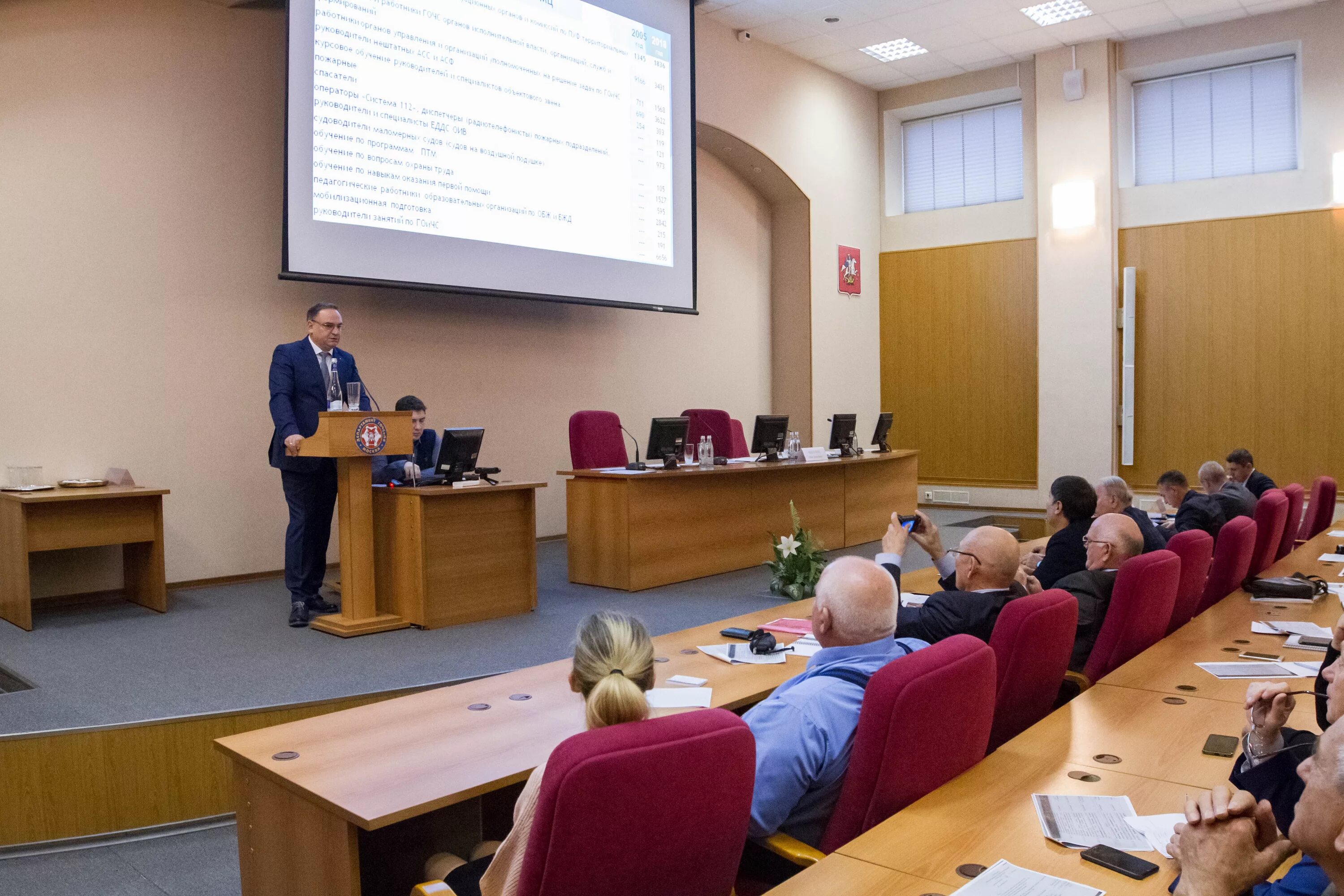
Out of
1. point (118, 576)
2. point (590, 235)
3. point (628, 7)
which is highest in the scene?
point (628, 7)

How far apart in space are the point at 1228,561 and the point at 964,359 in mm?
6328

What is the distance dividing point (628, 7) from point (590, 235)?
1712 millimetres

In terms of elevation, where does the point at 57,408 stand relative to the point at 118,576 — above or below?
above

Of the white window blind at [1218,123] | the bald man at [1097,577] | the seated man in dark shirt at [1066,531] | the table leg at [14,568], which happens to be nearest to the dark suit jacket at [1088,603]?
the bald man at [1097,577]

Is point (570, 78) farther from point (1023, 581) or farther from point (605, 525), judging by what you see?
point (1023, 581)

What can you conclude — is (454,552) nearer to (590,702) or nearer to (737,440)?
(590,702)

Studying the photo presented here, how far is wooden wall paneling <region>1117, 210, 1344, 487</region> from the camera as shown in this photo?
8312 millimetres

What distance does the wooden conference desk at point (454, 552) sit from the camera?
461cm

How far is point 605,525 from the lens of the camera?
18.6ft

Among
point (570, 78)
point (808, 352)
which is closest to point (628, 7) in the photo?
point (570, 78)

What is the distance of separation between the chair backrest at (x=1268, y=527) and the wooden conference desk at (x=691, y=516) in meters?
2.59

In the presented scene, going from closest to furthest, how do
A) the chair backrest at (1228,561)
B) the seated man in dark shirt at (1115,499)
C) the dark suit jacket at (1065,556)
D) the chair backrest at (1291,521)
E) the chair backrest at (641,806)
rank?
the chair backrest at (641,806), the dark suit jacket at (1065,556), the chair backrest at (1228,561), the seated man in dark shirt at (1115,499), the chair backrest at (1291,521)

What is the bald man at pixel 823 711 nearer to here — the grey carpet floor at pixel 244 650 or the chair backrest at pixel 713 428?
the grey carpet floor at pixel 244 650

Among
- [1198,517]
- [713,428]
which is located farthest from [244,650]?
[1198,517]
